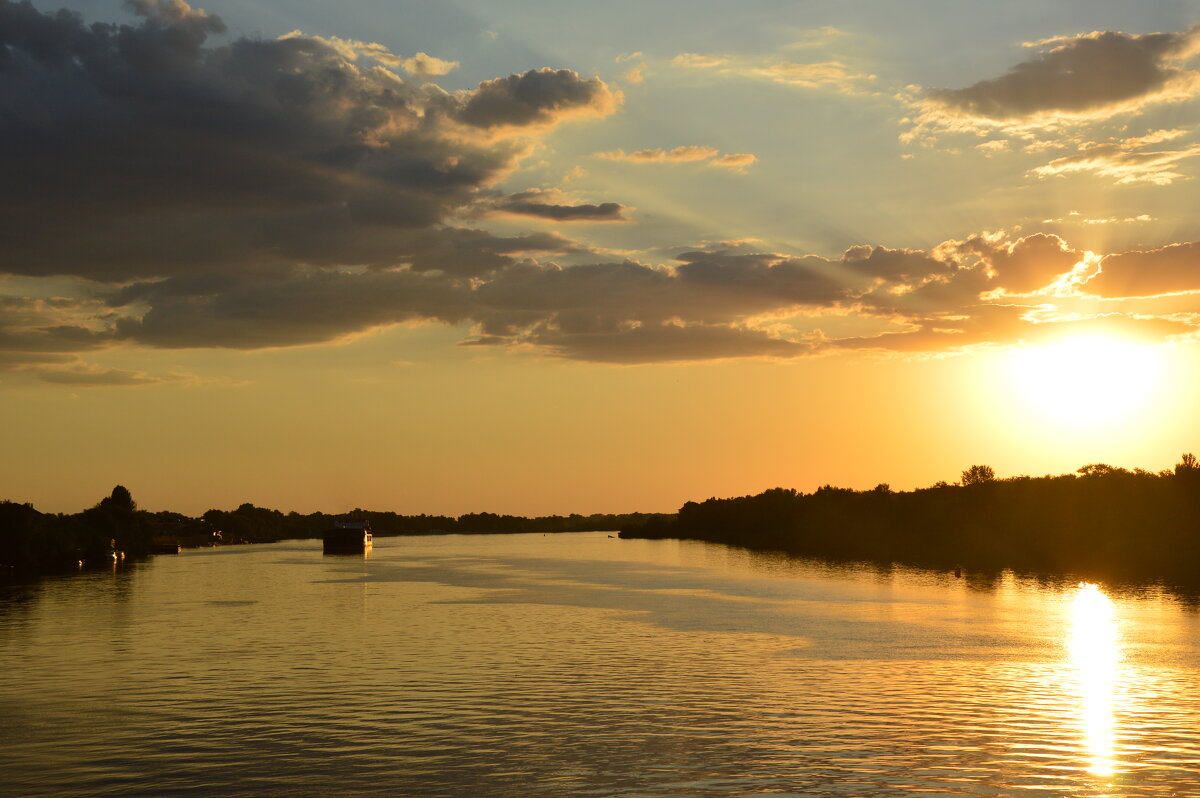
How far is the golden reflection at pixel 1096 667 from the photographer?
38344 millimetres

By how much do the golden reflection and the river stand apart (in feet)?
0.75

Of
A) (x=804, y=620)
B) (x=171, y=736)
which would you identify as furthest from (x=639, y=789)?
(x=804, y=620)

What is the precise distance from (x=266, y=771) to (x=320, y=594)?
290 ft

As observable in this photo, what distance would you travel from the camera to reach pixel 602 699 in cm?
4978

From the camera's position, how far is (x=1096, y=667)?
60.0 metres

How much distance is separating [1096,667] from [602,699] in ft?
96.9

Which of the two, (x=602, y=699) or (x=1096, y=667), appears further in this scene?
(x=1096, y=667)

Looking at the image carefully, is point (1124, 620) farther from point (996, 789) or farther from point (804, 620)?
point (996, 789)

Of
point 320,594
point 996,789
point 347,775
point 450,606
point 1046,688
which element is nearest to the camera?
point 996,789

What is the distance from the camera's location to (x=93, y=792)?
33.5 metres

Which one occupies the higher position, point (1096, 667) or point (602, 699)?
point (602, 699)

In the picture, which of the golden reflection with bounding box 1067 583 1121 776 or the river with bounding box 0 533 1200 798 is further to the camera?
the golden reflection with bounding box 1067 583 1121 776

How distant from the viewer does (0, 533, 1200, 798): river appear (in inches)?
1377

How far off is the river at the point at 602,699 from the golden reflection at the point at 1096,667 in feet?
0.75
